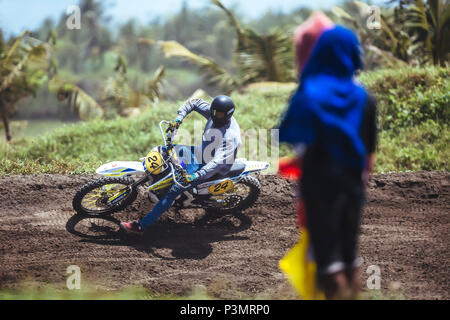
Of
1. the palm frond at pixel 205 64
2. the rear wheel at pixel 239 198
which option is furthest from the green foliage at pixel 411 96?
the palm frond at pixel 205 64

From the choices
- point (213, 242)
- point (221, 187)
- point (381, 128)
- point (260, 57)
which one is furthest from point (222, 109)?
point (260, 57)

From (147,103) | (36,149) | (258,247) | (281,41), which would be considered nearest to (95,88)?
(147,103)

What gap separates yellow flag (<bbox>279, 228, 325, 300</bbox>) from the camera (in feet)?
10.0

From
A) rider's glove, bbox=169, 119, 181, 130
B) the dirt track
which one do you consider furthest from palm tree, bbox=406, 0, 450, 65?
rider's glove, bbox=169, 119, 181, 130

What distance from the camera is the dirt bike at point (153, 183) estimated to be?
20.0ft

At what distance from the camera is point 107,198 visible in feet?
20.6

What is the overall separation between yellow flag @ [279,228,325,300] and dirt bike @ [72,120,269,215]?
292 cm

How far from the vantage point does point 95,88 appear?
50719mm

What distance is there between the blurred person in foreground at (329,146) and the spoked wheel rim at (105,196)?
12.3 ft

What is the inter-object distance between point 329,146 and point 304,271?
90cm

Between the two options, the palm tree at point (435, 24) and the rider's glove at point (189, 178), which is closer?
the rider's glove at point (189, 178)

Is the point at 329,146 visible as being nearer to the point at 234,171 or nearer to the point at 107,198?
the point at 234,171

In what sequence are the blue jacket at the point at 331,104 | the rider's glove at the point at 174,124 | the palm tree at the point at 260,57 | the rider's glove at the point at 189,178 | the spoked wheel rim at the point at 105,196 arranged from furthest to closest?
the palm tree at the point at 260,57 → the spoked wheel rim at the point at 105,196 → the rider's glove at the point at 174,124 → the rider's glove at the point at 189,178 → the blue jacket at the point at 331,104

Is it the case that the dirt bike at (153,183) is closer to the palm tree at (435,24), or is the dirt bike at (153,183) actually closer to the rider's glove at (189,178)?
the rider's glove at (189,178)
